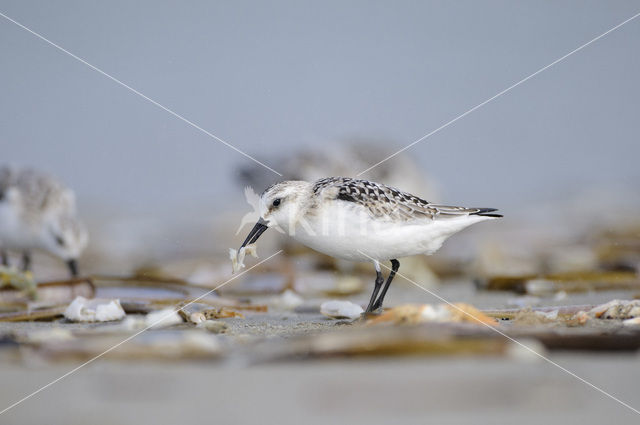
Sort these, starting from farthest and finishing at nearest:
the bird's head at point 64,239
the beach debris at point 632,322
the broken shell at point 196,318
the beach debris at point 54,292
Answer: the bird's head at point 64,239, the beach debris at point 54,292, the broken shell at point 196,318, the beach debris at point 632,322

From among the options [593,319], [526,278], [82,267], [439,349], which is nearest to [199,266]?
[82,267]

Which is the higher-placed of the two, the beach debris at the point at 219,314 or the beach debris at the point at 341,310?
the beach debris at the point at 341,310

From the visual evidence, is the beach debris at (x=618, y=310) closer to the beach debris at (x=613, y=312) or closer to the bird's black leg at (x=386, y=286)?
the beach debris at (x=613, y=312)

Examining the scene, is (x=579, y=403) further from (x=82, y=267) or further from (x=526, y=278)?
(x=82, y=267)

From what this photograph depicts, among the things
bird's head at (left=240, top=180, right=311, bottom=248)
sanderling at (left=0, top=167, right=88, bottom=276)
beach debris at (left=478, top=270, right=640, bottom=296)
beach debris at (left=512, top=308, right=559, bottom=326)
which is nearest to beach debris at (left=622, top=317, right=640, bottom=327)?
beach debris at (left=512, top=308, right=559, bottom=326)

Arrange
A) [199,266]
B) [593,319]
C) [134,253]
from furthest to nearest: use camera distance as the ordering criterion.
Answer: [134,253] < [199,266] < [593,319]

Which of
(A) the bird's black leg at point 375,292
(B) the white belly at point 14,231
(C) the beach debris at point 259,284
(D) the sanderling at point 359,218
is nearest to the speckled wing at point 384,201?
(D) the sanderling at point 359,218
